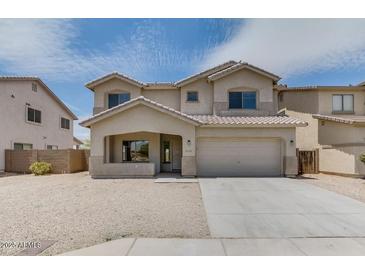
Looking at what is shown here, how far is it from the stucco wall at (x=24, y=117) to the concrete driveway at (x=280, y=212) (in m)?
18.0

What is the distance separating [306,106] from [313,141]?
3496 mm

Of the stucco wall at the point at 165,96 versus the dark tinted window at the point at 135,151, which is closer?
the dark tinted window at the point at 135,151

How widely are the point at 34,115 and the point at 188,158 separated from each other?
17146 millimetres

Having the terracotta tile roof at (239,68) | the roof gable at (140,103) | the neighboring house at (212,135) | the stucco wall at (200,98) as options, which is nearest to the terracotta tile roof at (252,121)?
the neighboring house at (212,135)

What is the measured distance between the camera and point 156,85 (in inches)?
795

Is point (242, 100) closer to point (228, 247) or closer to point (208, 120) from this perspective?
point (208, 120)

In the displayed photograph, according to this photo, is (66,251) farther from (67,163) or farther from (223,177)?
(67,163)

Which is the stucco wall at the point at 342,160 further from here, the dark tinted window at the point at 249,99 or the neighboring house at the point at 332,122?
the dark tinted window at the point at 249,99

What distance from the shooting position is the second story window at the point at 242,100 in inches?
748

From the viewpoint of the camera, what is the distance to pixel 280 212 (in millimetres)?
8164

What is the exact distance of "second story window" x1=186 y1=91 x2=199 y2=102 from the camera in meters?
19.8

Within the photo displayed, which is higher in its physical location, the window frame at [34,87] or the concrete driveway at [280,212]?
the window frame at [34,87]

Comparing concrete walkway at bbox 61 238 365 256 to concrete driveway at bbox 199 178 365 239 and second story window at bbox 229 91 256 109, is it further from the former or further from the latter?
second story window at bbox 229 91 256 109

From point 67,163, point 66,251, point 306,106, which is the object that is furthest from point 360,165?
point 67,163
